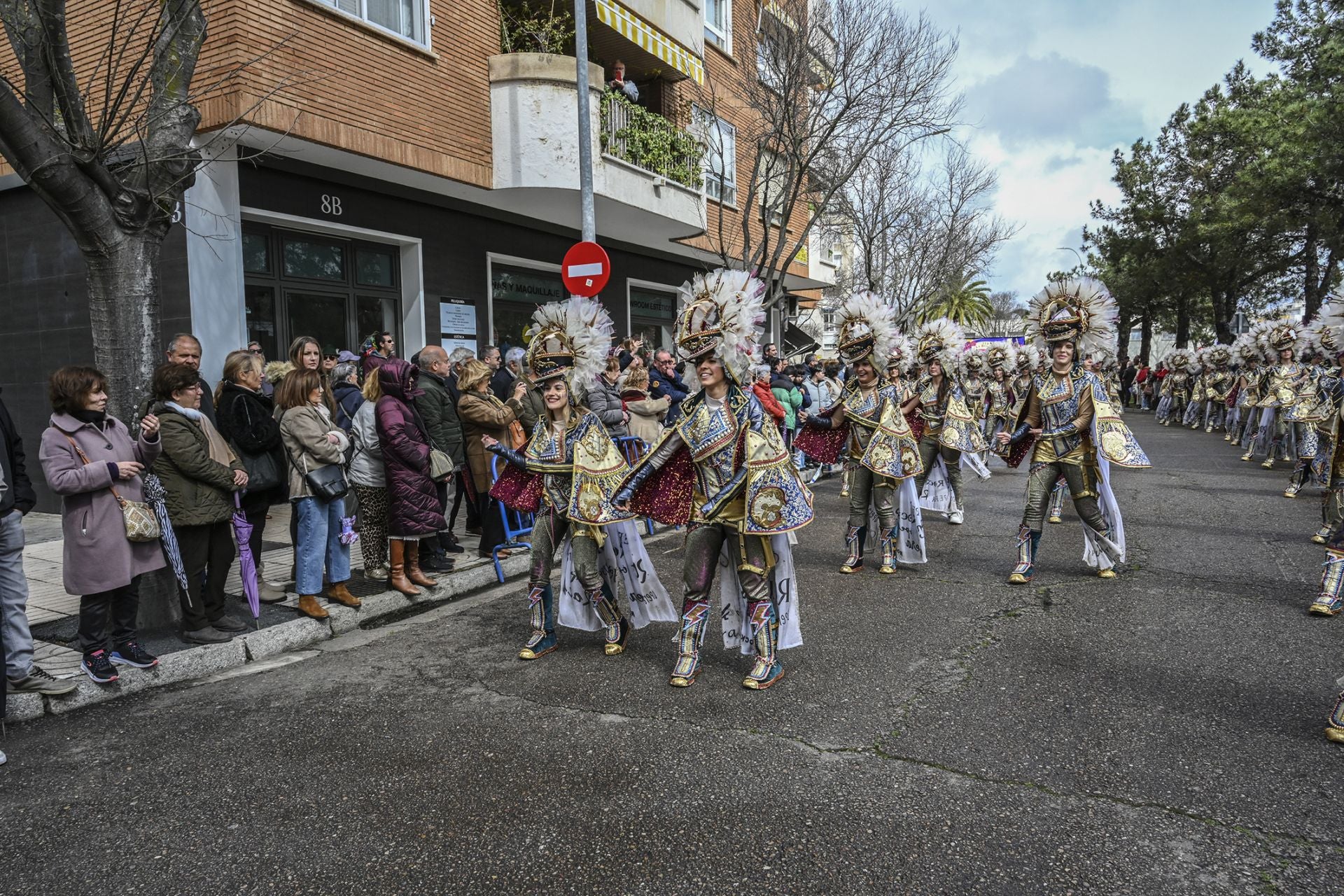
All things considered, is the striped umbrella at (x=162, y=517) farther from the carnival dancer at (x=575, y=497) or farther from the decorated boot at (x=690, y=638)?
the decorated boot at (x=690, y=638)

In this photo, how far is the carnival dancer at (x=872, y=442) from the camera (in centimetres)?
739

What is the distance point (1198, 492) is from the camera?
12.0 m

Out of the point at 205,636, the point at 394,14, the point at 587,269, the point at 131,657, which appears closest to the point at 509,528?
the point at 205,636

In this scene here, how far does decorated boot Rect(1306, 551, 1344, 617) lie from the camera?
546 centimetres

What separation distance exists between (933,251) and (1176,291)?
18185 millimetres

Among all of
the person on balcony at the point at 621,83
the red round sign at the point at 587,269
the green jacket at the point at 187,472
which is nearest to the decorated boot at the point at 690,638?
the green jacket at the point at 187,472

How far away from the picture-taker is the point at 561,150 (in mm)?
12734

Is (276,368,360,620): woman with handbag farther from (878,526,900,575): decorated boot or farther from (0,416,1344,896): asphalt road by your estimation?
(878,526,900,575): decorated boot

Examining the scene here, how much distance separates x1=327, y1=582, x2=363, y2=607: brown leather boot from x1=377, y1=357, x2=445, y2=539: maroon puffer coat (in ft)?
1.79

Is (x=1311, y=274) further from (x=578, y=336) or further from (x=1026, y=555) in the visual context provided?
(x=578, y=336)

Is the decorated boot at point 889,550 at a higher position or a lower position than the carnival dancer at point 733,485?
lower

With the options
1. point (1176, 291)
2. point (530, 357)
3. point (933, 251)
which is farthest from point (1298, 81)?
point (530, 357)

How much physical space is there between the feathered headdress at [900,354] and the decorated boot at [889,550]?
1541 mm

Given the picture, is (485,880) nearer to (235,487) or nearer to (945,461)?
(235,487)
